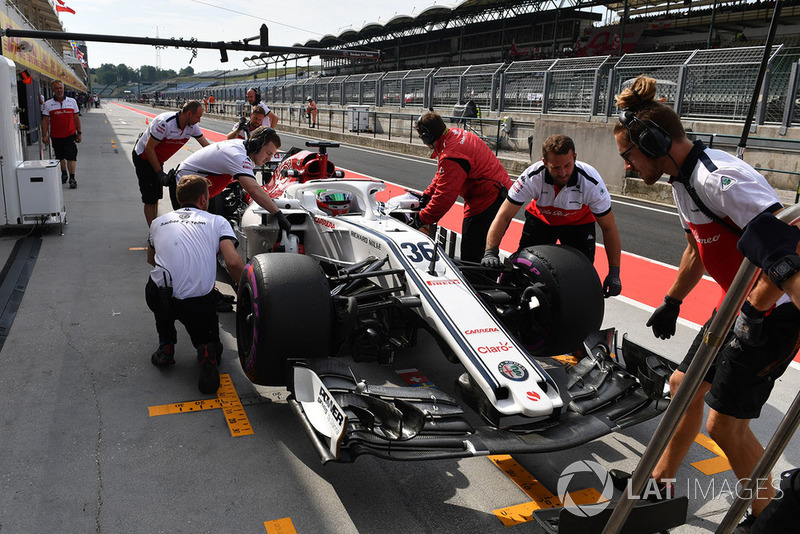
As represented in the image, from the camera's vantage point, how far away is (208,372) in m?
3.98

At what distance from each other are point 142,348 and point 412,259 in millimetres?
2216

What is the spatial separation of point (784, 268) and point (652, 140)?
0.99 metres

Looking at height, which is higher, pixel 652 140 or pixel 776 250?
pixel 652 140

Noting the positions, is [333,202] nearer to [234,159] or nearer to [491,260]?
[234,159]

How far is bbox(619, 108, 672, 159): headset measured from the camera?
99.8 inches

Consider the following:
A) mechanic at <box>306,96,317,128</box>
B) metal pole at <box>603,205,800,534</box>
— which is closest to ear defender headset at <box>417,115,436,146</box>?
metal pole at <box>603,205,800,534</box>

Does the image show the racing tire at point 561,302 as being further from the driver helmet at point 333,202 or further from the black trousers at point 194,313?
the black trousers at point 194,313

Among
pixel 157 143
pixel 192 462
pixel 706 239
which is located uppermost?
pixel 706 239

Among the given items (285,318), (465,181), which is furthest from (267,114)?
(285,318)

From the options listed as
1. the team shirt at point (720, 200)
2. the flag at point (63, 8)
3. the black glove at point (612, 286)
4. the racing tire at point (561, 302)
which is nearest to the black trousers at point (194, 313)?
the racing tire at point (561, 302)

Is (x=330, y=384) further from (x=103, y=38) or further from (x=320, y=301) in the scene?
(x=103, y=38)

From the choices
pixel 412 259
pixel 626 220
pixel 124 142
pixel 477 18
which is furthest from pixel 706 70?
pixel 477 18

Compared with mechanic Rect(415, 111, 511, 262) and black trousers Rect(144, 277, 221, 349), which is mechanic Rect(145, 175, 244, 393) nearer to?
black trousers Rect(144, 277, 221, 349)

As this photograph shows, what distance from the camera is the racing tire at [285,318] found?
3469 millimetres
